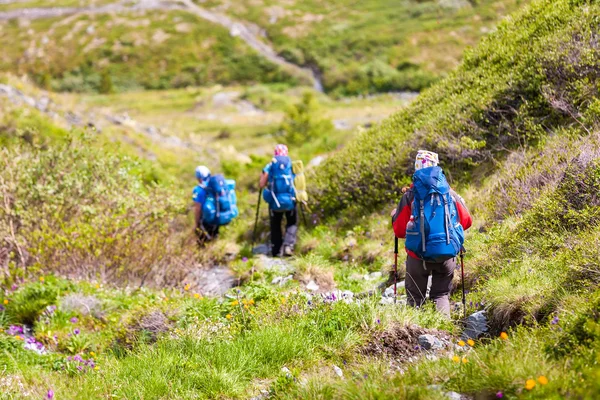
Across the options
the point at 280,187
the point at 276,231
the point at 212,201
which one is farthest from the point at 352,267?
the point at 212,201

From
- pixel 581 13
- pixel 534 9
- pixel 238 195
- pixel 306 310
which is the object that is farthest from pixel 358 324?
pixel 238 195

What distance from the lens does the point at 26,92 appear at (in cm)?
2275

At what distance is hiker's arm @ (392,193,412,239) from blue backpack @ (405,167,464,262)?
216 millimetres

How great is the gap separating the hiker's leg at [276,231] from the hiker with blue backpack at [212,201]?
3.36 ft

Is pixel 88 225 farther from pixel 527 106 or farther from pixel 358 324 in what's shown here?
pixel 527 106

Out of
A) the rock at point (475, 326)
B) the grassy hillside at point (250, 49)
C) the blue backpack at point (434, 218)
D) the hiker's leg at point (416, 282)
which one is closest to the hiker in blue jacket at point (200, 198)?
the hiker's leg at point (416, 282)

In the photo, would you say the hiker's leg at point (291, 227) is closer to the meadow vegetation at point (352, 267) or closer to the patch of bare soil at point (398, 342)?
the meadow vegetation at point (352, 267)

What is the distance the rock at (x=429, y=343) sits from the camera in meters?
4.93

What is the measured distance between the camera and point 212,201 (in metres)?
11.0

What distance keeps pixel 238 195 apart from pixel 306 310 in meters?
9.86

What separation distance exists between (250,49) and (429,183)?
101 m

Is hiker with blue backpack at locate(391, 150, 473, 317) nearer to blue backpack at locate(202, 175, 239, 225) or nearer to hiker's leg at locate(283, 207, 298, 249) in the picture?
hiker's leg at locate(283, 207, 298, 249)

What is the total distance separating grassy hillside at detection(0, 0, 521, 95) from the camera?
84375mm

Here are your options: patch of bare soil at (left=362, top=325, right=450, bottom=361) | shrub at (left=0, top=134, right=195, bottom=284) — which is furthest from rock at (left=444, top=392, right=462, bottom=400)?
shrub at (left=0, top=134, right=195, bottom=284)
